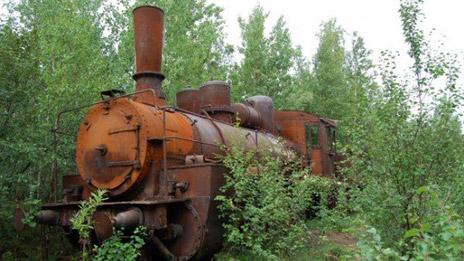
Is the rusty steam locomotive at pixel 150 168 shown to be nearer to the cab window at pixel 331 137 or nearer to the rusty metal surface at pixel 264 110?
the rusty metal surface at pixel 264 110

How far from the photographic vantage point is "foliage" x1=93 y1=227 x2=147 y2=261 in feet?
19.0

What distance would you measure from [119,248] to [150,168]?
4.31 ft

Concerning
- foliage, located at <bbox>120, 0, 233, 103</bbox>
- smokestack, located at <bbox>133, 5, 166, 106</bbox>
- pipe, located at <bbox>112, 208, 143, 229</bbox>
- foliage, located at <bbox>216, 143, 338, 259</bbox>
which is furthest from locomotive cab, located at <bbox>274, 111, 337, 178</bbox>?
pipe, located at <bbox>112, 208, 143, 229</bbox>

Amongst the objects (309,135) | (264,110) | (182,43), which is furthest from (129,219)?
(182,43)

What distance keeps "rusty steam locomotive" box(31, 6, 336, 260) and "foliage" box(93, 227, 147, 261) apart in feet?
0.49

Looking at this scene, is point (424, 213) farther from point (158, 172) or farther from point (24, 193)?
point (24, 193)

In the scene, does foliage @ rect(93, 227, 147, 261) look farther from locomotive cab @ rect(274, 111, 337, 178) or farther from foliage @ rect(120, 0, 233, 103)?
foliage @ rect(120, 0, 233, 103)

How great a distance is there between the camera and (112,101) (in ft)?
22.8

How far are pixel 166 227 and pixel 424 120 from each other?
3.70 meters

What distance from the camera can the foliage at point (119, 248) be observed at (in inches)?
228

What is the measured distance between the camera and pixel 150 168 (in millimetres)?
6711

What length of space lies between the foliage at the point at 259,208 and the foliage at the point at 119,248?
47.0 inches

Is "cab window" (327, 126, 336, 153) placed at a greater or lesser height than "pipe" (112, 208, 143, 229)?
greater

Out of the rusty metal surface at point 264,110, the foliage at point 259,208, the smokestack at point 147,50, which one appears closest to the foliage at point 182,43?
the rusty metal surface at point 264,110
